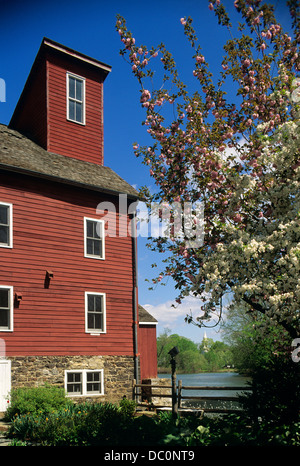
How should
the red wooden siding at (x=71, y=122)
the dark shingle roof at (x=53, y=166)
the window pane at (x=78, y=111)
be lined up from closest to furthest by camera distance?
1. the dark shingle roof at (x=53, y=166)
2. the red wooden siding at (x=71, y=122)
3. the window pane at (x=78, y=111)

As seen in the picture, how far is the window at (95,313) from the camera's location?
19.1 meters

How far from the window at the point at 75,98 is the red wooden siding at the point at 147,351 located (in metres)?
10.8

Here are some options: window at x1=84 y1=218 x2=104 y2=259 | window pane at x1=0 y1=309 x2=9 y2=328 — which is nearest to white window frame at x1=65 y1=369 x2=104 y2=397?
window pane at x1=0 y1=309 x2=9 y2=328

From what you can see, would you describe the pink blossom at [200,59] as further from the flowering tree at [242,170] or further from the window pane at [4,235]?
the window pane at [4,235]

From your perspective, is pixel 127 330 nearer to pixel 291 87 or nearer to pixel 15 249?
pixel 15 249

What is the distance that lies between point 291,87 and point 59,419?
974 cm

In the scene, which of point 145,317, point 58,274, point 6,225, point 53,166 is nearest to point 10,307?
point 58,274

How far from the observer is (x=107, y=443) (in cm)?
812

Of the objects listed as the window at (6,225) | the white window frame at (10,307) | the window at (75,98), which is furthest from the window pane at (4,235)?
the window at (75,98)

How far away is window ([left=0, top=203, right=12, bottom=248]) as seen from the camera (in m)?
17.2

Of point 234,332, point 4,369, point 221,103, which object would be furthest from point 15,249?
point 234,332

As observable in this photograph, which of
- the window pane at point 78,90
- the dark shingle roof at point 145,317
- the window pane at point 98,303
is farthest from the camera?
the dark shingle roof at point 145,317

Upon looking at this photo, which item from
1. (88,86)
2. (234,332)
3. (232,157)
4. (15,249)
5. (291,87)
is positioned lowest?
(234,332)

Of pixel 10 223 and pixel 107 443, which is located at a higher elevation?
pixel 10 223
